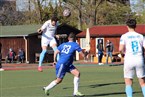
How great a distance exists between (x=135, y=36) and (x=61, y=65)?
2.82m

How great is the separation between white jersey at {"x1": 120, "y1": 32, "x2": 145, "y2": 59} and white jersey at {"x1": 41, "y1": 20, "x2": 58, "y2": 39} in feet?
19.1

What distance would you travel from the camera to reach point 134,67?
10828 mm

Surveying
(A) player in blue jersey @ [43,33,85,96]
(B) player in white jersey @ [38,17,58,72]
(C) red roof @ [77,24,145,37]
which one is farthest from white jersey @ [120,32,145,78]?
(C) red roof @ [77,24,145,37]

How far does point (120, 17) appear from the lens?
6938cm

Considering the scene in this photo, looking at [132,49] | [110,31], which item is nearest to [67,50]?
[132,49]

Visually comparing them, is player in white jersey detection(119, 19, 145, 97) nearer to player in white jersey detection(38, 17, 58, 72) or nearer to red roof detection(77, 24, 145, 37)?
player in white jersey detection(38, 17, 58, 72)

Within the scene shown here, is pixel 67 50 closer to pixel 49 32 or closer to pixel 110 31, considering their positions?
pixel 49 32

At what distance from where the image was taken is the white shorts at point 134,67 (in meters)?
10.8

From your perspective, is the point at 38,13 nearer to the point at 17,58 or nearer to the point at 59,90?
the point at 17,58

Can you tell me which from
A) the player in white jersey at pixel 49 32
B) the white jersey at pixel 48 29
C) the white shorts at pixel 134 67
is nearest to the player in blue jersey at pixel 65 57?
the white shorts at pixel 134 67

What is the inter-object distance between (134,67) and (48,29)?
620 centimetres

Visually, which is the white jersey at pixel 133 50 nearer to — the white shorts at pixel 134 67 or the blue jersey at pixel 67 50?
the white shorts at pixel 134 67

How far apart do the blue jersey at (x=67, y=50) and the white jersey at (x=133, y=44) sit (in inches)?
86.4

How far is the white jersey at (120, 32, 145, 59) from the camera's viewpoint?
1077 centimetres
